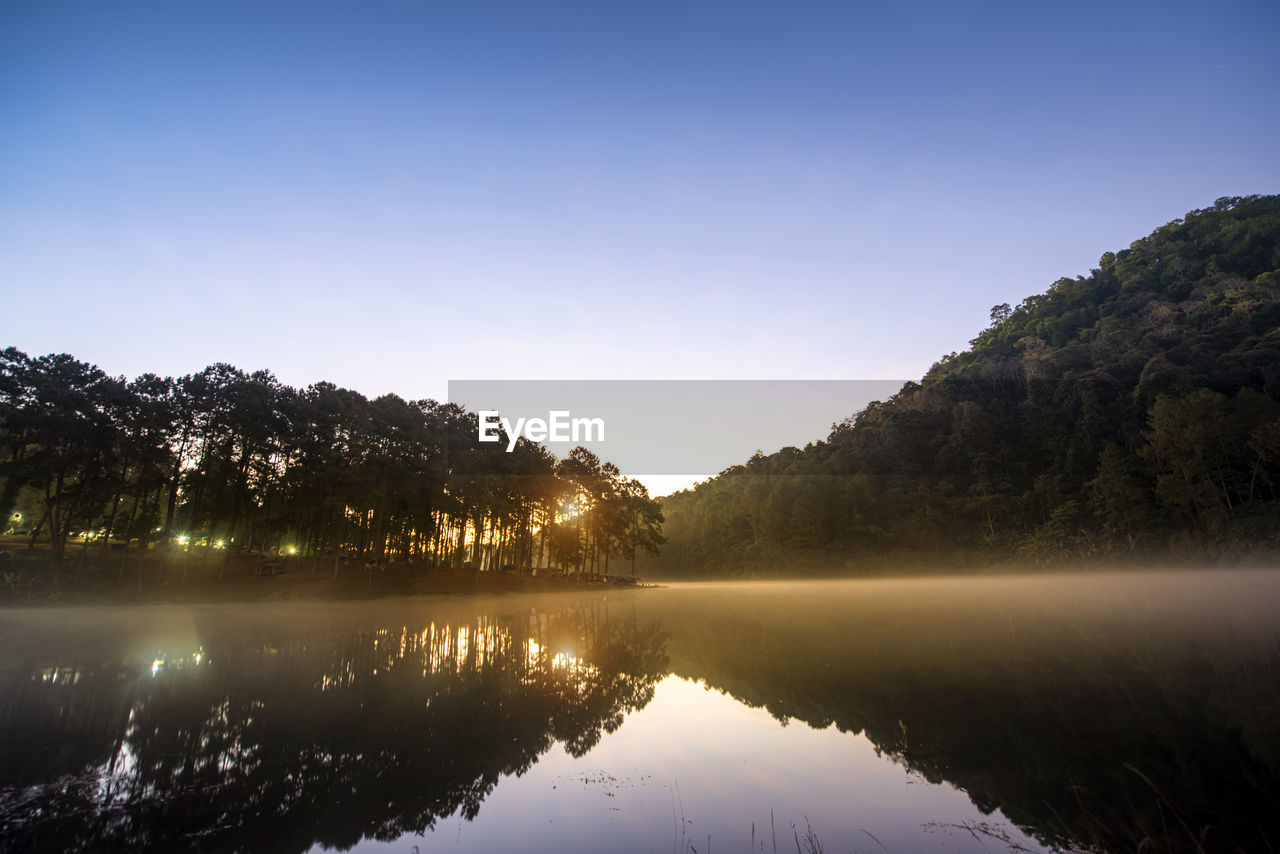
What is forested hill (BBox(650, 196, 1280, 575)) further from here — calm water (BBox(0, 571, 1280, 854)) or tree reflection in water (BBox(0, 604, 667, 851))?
tree reflection in water (BBox(0, 604, 667, 851))

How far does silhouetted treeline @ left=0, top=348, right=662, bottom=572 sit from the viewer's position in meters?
35.7

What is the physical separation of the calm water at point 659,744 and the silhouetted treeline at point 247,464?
816 inches

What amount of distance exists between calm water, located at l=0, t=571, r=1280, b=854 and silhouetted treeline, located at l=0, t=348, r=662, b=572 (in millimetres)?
20728

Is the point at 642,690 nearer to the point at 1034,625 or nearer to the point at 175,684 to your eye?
the point at 175,684

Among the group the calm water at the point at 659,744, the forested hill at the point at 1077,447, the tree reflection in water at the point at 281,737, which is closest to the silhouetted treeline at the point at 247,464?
the calm water at the point at 659,744

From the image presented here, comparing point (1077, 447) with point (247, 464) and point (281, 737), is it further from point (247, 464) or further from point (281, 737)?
point (247, 464)

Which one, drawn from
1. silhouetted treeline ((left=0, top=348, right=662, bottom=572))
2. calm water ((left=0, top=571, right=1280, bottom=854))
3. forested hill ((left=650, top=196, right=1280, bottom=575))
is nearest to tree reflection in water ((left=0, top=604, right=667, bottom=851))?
calm water ((left=0, top=571, right=1280, bottom=854))

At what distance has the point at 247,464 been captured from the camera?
43.2 meters

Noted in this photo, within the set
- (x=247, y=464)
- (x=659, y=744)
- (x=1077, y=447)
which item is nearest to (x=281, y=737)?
(x=659, y=744)

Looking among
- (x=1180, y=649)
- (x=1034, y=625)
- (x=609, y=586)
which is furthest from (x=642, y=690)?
(x=609, y=586)

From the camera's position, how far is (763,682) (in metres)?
14.8

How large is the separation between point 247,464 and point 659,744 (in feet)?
146

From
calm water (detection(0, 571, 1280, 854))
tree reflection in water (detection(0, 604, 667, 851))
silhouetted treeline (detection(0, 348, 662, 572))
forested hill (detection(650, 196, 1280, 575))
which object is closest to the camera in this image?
calm water (detection(0, 571, 1280, 854))

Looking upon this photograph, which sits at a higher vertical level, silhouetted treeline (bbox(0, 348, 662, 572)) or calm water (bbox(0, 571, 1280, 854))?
silhouetted treeline (bbox(0, 348, 662, 572))
